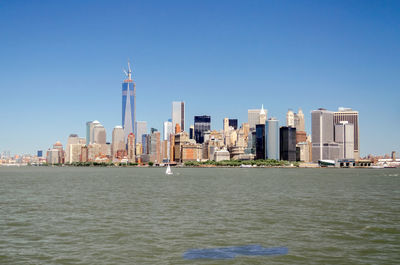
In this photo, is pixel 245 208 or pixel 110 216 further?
pixel 245 208

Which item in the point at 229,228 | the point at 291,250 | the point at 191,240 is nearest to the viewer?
the point at 291,250

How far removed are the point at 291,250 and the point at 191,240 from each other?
7.45 m

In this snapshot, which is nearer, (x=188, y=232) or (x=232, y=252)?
(x=232, y=252)

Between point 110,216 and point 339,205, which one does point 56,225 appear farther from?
point 339,205

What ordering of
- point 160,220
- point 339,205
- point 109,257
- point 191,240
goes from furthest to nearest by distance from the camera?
1. point 339,205
2. point 160,220
3. point 191,240
4. point 109,257

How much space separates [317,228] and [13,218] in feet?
96.5

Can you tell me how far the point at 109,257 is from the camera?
92.2 ft

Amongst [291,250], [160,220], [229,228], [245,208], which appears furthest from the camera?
[245,208]

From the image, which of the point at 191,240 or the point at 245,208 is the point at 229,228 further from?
the point at 245,208

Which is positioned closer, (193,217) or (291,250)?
(291,250)

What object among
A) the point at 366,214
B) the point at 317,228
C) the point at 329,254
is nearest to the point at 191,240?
the point at 329,254

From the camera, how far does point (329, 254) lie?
2925 centimetres

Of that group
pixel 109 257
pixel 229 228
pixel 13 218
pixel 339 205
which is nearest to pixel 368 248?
pixel 229 228

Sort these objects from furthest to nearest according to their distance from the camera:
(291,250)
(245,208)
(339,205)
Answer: (339,205), (245,208), (291,250)
